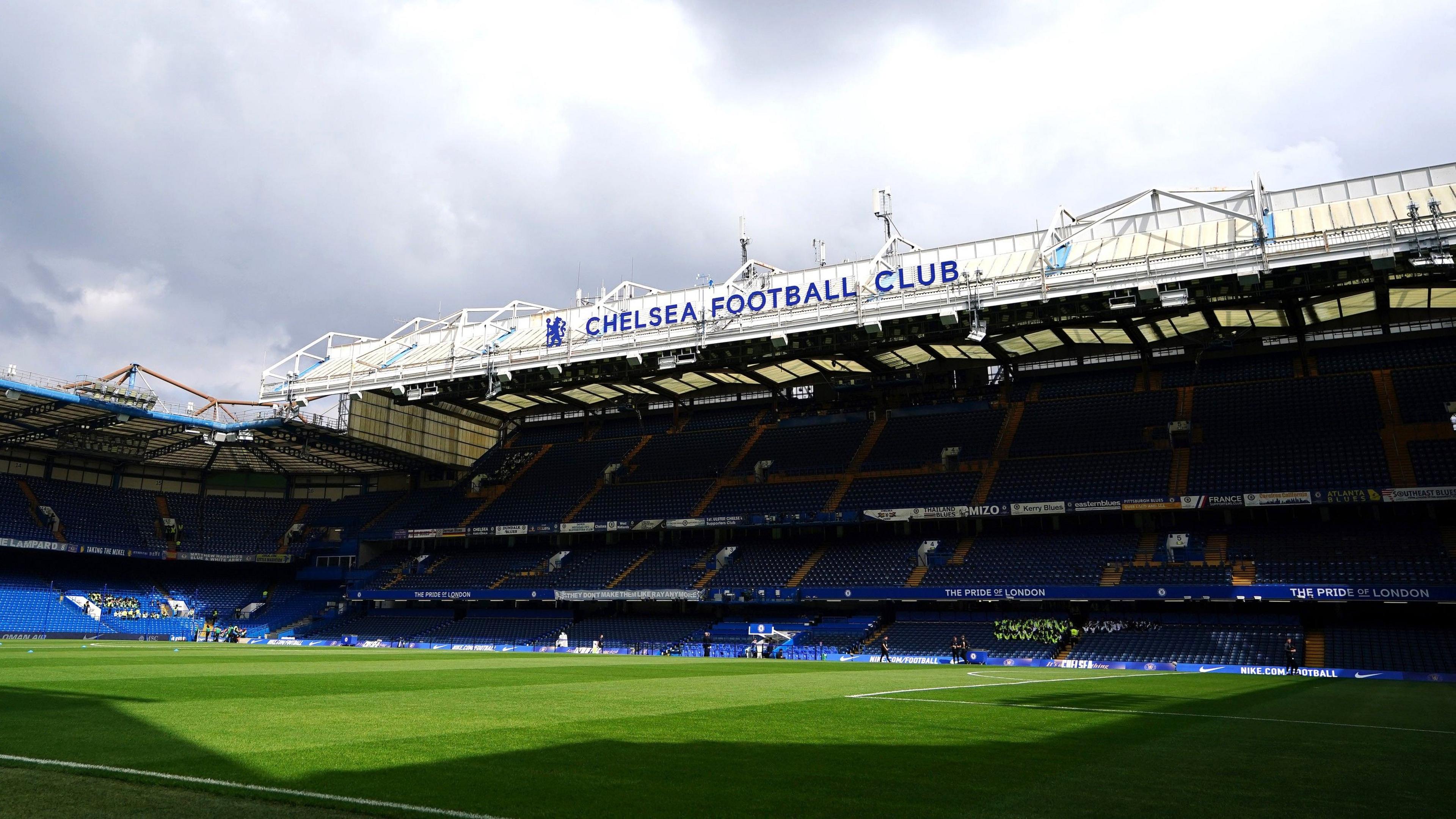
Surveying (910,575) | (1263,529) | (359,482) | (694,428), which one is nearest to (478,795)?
(910,575)

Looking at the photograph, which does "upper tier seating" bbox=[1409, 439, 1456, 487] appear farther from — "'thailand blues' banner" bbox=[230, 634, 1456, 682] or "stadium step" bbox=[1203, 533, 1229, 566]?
"'thailand blues' banner" bbox=[230, 634, 1456, 682]

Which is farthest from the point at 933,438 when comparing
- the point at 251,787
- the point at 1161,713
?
the point at 251,787

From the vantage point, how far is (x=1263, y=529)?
138ft

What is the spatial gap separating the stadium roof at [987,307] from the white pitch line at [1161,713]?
973 inches

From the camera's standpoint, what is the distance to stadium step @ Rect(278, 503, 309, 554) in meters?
67.4

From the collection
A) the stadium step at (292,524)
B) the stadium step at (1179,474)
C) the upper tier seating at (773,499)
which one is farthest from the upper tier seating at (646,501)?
A: the stadium step at (1179,474)

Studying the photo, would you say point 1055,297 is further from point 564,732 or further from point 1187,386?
point 564,732

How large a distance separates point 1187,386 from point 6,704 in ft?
173

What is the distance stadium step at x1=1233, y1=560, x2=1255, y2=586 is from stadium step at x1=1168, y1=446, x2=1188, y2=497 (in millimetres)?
4328

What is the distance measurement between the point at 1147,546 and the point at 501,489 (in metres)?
43.0

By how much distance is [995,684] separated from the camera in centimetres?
2205

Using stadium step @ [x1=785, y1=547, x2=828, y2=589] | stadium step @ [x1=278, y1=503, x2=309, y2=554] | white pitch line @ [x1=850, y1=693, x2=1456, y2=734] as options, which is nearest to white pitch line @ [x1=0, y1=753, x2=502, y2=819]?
white pitch line @ [x1=850, y1=693, x2=1456, y2=734]

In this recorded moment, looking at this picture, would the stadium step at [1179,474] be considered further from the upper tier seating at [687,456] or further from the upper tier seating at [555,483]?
the upper tier seating at [555,483]

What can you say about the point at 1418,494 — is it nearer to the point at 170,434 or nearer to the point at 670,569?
the point at 670,569
